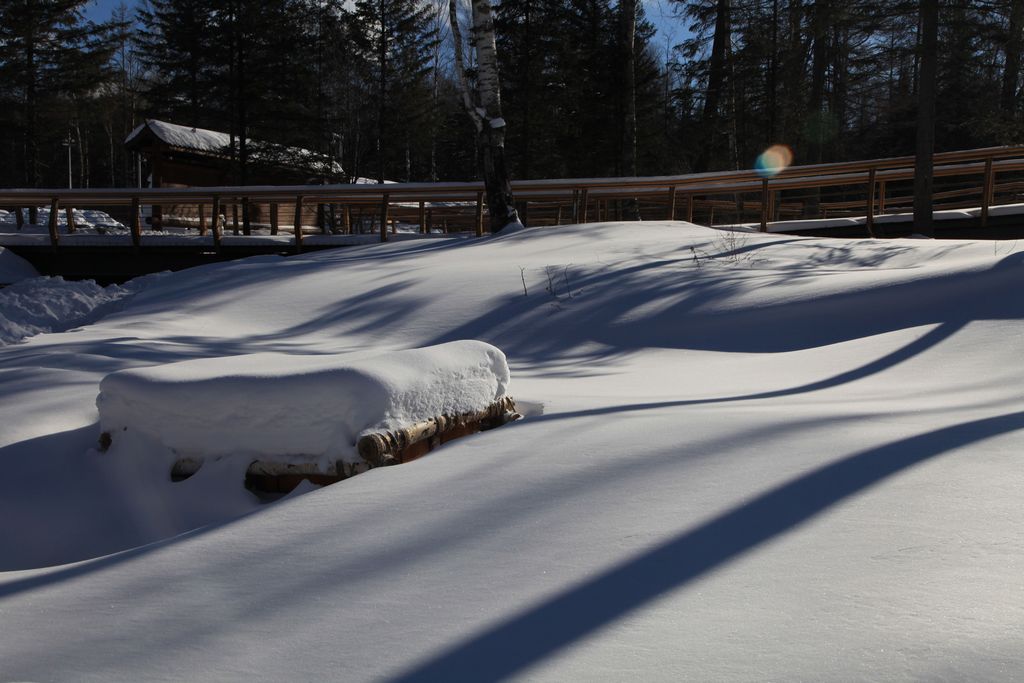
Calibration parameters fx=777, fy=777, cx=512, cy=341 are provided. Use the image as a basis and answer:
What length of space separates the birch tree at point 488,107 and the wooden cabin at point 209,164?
43.2 feet

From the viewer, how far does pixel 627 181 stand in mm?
15172

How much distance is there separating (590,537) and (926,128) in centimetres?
1274

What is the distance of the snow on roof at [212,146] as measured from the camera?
81.8ft

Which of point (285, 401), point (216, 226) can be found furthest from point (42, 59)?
point (285, 401)

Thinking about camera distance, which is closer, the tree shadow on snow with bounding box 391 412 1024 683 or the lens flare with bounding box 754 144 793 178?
the tree shadow on snow with bounding box 391 412 1024 683

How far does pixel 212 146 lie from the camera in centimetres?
2697

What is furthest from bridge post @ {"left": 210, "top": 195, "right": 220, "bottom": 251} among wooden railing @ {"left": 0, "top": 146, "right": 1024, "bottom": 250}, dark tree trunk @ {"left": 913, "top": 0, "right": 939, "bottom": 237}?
dark tree trunk @ {"left": 913, "top": 0, "right": 939, "bottom": 237}

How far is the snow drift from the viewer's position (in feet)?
11.1

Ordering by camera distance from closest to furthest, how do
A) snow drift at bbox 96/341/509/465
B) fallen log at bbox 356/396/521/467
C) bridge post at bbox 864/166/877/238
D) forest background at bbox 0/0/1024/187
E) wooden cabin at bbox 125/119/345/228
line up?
fallen log at bbox 356/396/521/467 → snow drift at bbox 96/341/509/465 → bridge post at bbox 864/166/877/238 → forest background at bbox 0/0/1024/187 → wooden cabin at bbox 125/119/345/228

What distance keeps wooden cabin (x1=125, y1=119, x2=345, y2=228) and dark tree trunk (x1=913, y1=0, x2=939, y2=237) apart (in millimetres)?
18516

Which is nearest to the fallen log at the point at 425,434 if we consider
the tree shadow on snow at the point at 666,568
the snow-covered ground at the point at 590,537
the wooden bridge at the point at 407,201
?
the snow-covered ground at the point at 590,537

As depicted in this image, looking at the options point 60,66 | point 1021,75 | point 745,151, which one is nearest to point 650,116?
point 745,151

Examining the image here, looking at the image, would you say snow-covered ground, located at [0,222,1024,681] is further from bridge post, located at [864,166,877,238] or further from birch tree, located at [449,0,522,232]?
bridge post, located at [864,166,877,238]

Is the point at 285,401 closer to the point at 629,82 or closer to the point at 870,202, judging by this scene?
the point at 870,202
